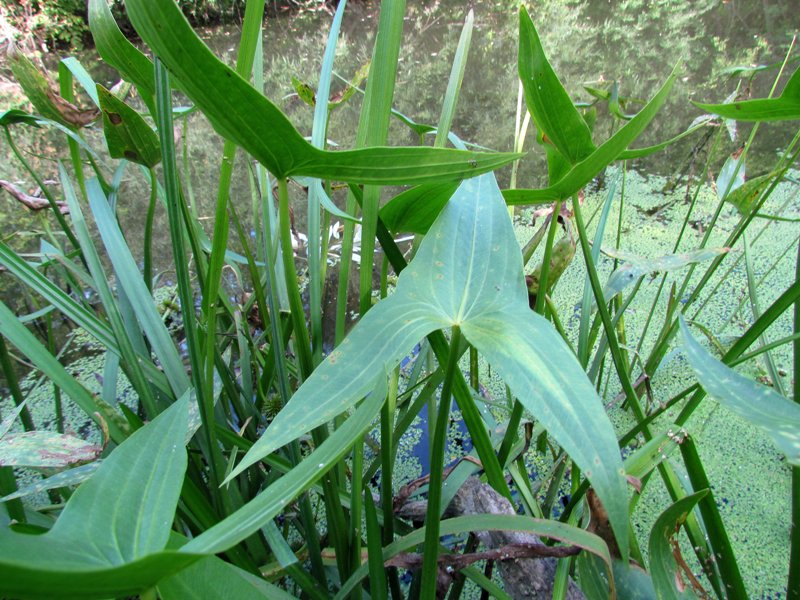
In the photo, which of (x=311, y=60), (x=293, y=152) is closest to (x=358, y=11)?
(x=311, y=60)

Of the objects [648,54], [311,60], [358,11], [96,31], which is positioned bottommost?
[96,31]

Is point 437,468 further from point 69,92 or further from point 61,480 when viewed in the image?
point 69,92

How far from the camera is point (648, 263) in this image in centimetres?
48

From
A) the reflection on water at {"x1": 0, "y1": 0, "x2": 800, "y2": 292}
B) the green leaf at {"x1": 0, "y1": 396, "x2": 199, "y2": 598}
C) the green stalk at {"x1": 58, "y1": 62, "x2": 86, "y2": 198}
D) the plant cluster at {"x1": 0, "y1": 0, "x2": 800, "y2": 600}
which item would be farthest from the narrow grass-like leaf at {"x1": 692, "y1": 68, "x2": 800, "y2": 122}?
the reflection on water at {"x1": 0, "y1": 0, "x2": 800, "y2": 292}

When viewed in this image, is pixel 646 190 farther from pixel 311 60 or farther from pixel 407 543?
pixel 311 60

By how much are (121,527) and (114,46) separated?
0.30 metres

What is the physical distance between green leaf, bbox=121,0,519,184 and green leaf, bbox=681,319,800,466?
0.15 metres

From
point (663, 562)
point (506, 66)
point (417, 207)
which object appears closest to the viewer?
point (663, 562)

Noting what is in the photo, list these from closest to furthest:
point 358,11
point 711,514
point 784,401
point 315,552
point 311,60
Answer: point 784,401, point 711,514, point 315,552, point 311,60, point 358,11

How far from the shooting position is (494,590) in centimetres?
42

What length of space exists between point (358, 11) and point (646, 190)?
3.49m

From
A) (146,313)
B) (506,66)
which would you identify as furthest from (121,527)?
(506,66)

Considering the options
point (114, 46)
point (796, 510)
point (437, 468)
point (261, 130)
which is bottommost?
point (796, 510)

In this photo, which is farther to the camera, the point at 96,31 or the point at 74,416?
the point at 74,416
